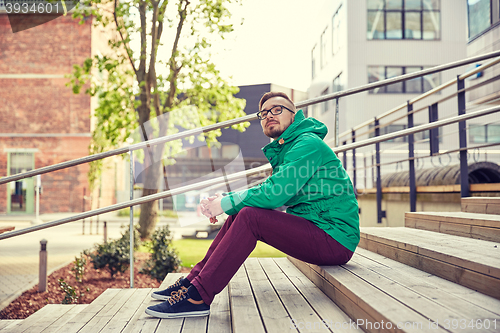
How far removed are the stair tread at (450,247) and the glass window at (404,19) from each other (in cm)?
1656

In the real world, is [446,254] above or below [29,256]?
above

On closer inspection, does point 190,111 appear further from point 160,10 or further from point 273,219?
point 273,219

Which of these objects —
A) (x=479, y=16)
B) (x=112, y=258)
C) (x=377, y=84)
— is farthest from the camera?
(x=479, y=16)

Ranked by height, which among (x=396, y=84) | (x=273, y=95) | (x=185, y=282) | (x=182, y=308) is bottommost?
(x=182, y=308)

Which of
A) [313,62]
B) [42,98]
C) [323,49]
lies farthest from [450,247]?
[313,62]

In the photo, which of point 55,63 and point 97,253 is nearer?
point 97,253

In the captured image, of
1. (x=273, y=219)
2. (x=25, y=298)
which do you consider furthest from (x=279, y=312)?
(x=25, y=298)

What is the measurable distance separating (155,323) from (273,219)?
802 mm

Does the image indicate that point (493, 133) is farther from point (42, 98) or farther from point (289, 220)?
point (42, 98)

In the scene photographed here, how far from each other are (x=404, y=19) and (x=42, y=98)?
697 inches

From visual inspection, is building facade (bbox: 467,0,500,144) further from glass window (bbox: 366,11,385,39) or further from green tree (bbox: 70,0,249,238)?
green tree (bbox: 70,0,249,238)

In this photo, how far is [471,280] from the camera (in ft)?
6.29

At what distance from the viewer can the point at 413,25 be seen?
58.7ft

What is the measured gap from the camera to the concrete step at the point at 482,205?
121 inches
